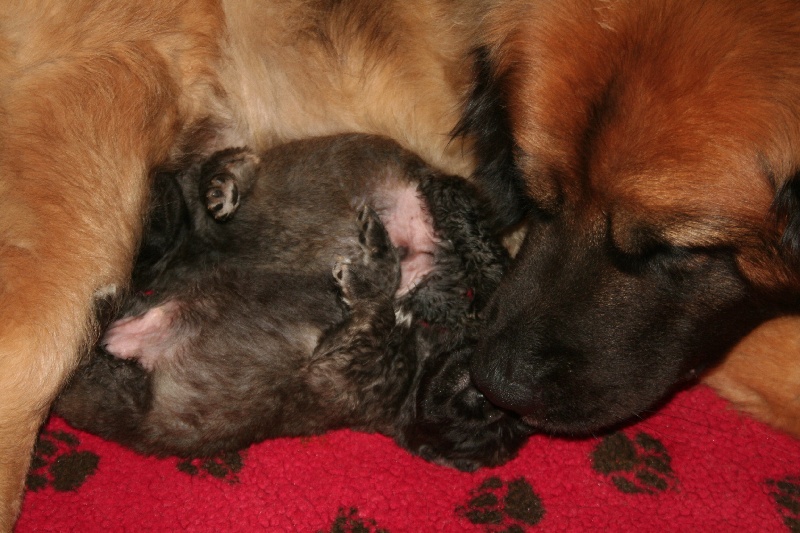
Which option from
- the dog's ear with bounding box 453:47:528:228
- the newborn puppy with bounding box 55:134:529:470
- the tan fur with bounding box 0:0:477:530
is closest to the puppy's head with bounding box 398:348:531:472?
→ the newborn puppy with bounding box 55:134:529:470

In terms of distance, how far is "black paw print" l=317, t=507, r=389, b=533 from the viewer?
82.4 inches

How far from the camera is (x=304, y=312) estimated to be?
2363 millimetres

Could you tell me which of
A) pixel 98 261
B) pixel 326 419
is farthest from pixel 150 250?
pixel 326 419

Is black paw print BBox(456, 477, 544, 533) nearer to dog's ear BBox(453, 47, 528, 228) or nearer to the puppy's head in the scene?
the puppy's head

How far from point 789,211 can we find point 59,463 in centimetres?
187

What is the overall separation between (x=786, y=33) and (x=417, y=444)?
1.35 m

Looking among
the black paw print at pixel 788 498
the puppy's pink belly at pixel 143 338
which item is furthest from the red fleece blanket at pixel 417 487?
the puppy's pink belly at pixel 143 338

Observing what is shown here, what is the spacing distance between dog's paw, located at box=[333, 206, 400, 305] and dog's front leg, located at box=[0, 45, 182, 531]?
1.94ft

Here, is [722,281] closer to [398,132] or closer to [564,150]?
[564,150]

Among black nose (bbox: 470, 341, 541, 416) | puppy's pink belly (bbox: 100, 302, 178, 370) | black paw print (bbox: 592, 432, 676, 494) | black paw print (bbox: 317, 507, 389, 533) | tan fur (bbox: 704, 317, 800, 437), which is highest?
black nose (bbox: 470, 341, 541, 416)

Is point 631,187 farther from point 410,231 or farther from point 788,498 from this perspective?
point 788,498

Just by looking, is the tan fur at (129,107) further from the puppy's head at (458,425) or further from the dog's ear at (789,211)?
the dog's ear at (789,211)

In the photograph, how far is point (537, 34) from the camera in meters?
1.90

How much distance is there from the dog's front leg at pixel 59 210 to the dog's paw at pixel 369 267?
0.59 m
